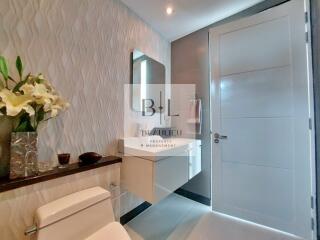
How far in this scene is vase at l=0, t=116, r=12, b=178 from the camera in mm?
1025

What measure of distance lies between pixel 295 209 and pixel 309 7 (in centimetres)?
190

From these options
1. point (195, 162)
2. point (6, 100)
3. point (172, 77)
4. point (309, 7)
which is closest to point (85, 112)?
point (6, 100)

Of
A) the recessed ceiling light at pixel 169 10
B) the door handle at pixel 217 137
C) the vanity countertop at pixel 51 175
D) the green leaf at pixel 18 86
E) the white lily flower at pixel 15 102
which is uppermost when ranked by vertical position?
the recessed ceiling light at pixel 169 10

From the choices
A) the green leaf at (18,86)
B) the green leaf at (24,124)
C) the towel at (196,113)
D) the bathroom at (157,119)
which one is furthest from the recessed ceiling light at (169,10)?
the green leaf at (24,124)

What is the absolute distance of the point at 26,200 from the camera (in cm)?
97

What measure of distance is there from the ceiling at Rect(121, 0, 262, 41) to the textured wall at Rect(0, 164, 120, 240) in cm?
172

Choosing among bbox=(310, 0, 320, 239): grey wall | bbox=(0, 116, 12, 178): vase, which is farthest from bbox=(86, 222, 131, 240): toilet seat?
bbox=(310, 0, 320, 239): grey wall

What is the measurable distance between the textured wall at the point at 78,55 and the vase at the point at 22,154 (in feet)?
0.63

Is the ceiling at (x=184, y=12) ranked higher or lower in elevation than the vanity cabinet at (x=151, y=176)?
higher

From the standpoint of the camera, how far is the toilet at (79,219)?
0.92m

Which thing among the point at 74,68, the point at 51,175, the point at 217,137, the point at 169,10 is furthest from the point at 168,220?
the point at 169,10

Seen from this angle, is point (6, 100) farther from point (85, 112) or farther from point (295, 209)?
point (295, 209)

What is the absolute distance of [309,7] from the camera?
1.71 m

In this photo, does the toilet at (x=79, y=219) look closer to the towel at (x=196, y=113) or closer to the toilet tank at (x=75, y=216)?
the toilet tank at (x=75, y=216)
